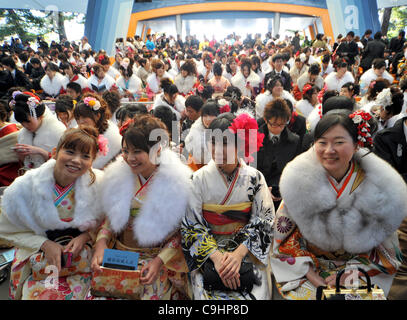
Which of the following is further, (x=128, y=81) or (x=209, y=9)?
(x=209, y=9)

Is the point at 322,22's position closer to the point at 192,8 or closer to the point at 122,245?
the point at 192,8

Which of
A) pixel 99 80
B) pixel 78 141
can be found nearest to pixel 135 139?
pixel 78 141

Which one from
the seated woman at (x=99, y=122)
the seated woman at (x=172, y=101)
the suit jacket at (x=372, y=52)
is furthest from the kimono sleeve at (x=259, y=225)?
the suit jacket at (x=372, y=52)

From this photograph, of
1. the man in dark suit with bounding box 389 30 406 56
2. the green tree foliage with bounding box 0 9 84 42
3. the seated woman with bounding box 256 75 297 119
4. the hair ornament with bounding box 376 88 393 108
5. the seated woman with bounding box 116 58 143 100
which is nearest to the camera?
the hair ornament with bounding box 376 88 393 108

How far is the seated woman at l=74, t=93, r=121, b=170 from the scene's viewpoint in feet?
10.7

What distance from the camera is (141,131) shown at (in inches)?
81.8

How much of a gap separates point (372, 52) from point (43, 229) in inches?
449

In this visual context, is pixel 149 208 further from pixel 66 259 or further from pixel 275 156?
pixel 275 156

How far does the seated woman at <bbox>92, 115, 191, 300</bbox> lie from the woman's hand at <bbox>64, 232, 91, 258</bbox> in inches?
4.3

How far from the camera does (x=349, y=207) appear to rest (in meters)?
1.87

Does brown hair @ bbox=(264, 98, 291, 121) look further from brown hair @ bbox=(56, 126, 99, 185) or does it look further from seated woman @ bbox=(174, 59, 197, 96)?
seated woman @ bbox=(174, 59, 197, 96)

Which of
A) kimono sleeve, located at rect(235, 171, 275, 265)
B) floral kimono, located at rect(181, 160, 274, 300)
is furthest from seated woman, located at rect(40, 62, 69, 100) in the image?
kimono sleeve, located at rect(235, 171, 275, 265)
